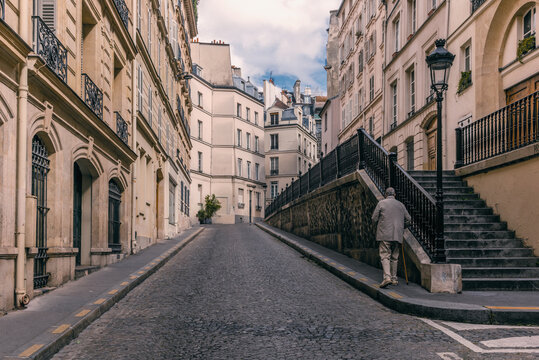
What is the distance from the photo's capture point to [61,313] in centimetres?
693

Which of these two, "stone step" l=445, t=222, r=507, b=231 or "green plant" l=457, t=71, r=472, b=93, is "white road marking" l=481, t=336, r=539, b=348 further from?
"green plant" l=457, t=71, r=472, b=93

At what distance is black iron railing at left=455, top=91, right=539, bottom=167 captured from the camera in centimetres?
1038

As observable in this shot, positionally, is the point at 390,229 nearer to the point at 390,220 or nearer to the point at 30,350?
the point at 390,220

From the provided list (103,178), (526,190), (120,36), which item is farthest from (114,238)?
(526,190)

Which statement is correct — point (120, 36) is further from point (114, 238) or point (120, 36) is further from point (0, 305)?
point (0, 305)

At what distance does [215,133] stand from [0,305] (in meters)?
46.2

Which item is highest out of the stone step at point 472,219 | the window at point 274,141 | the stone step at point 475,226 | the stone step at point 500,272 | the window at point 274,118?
the window at point 274,118

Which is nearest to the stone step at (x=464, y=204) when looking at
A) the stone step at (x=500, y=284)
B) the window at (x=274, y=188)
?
the stone step at (x=500, y=284)

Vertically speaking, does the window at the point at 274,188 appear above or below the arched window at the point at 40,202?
above

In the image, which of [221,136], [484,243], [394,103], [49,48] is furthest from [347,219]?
[221,136]

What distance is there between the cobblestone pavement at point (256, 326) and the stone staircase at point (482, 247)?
2038mm

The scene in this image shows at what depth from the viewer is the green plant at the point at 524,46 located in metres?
13.8

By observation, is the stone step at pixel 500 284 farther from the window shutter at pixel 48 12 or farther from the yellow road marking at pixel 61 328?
the window shutter at pixel 48 12

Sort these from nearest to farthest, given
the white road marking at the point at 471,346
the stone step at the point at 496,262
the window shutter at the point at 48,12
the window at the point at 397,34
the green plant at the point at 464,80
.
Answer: the white road marking at the point at 471,346
the stone step at the point at 496,262
the window shutter at the point at 48,12
the green plant at the point at 464,80
the window at the point at 397,34
